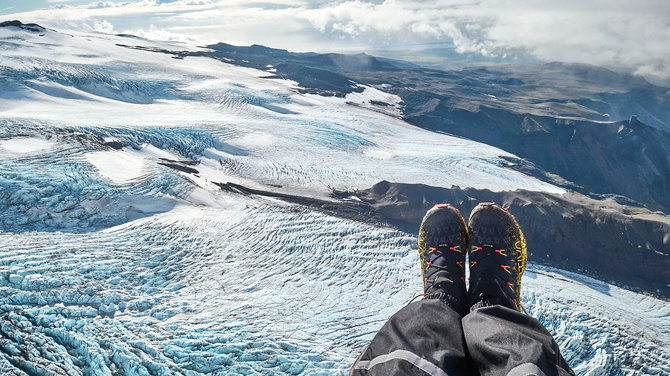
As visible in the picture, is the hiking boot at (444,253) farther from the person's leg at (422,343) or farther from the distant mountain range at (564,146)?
the distant mountain range at (564,146)

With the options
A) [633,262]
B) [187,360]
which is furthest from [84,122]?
[633,262]

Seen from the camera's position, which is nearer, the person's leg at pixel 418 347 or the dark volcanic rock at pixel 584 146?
the person's leg at pixel 418 347

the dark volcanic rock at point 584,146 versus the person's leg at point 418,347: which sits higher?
the person's leg at point 418,347

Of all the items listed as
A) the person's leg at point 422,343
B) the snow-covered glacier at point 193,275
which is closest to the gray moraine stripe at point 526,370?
the person's leg at point 422,343

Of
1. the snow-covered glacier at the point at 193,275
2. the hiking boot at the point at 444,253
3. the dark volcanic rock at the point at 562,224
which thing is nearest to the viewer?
the hiking boot at the point at 444,253

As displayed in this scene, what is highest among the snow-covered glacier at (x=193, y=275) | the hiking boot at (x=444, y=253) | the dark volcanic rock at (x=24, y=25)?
the dark volcanic rock at (x=24, y=25)

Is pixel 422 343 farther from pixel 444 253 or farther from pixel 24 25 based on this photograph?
pixel 24 25

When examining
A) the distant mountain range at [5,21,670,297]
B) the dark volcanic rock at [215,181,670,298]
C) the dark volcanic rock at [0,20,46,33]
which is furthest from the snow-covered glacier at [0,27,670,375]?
the dark volcanic rock at [0,20,46,33]
